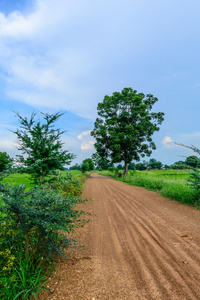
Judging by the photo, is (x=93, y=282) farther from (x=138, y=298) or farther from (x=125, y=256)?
(x=125, y=256)

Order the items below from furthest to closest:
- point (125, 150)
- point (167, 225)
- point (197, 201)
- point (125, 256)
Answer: point (125, 150) → point (197, 201) → point (167, 225) → point (125, 256)

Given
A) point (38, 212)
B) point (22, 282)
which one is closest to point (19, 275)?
point (22, 282)

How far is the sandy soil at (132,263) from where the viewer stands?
2844 mm

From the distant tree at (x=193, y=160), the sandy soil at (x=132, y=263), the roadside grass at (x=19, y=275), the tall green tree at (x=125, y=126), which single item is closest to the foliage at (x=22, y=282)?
the roadside grass at (x=19, y=275)

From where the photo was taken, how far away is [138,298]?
8.85ft

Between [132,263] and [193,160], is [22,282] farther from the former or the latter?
[193,160]

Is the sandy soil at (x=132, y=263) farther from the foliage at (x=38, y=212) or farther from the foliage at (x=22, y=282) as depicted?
the foliage at (x=38, y=212)

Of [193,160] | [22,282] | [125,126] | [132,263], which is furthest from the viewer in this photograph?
[125,126]

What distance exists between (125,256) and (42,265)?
170 centimetres

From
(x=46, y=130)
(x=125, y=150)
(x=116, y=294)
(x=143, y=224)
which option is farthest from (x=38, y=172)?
(x=125, y=150)

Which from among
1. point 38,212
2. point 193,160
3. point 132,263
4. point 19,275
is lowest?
point 132,263

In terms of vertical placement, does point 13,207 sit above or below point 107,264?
above

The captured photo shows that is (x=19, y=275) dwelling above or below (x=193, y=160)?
below

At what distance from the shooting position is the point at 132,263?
3.60 meters
